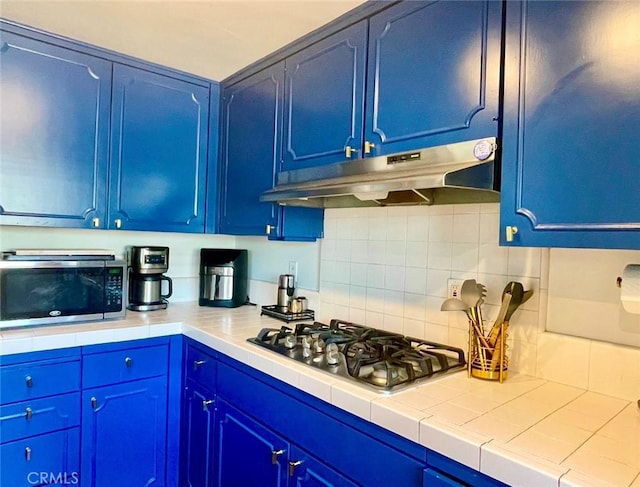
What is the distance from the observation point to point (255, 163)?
2166 millimetres

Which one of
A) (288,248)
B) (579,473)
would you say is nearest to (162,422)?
(288,248)

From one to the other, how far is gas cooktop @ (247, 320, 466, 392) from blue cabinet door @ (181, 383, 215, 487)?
438 mm

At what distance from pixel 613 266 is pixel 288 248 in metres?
1.56

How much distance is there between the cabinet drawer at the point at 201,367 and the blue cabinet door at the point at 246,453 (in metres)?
0.12

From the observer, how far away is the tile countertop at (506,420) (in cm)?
83

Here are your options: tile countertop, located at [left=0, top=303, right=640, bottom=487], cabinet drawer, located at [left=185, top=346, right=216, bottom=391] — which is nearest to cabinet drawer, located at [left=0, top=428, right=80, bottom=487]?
tile countertop, located at [left=0, top=303, right=640, bottom=487]

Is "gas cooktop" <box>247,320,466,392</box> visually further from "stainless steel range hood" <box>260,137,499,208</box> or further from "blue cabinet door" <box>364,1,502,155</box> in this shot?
"blue cabinet door" <box>364,1,502,155</box>

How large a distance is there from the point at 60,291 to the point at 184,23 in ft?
4.19

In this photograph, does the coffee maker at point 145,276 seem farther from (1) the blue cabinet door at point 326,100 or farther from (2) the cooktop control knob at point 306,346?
(2) the cooktop control knob at point 306,346

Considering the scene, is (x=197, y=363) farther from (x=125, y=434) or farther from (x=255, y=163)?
(x=255, y=163)

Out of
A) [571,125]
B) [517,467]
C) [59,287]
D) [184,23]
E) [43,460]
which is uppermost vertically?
[184,23]

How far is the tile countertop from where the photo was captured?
0.83 metres

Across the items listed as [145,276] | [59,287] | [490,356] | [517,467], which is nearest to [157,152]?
[145,276]

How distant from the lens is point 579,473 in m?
0.80
